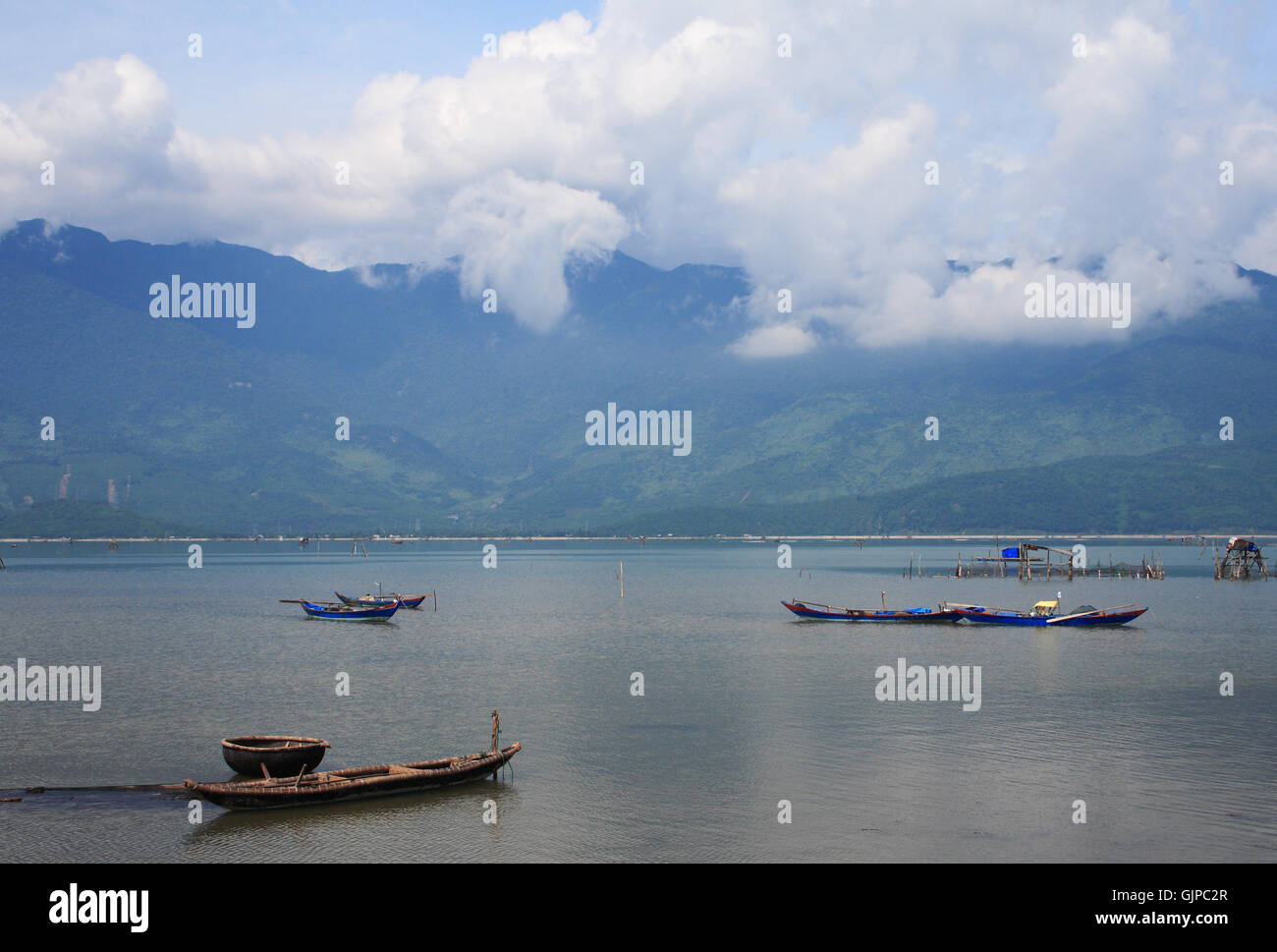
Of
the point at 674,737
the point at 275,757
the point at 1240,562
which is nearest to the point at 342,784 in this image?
the point at 275,757

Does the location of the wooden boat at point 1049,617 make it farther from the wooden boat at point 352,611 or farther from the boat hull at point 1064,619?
the wooden boat at point 352,611

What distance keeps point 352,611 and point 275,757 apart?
55916 mm

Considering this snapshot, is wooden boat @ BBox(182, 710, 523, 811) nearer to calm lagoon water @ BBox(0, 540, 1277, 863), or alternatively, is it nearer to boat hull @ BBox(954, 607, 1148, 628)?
calm lagoon water @ BBox(0, 540, 1277, 863)

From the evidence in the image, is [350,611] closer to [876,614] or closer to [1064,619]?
[876,614]

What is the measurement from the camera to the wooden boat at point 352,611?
8569cm

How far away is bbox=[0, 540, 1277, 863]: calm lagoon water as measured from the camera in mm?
27281

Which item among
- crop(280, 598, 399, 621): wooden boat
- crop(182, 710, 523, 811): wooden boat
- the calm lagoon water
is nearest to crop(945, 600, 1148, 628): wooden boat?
the calm lagoon water

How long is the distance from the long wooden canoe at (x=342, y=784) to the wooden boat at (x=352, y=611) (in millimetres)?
55113

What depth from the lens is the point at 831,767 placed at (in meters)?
34.2

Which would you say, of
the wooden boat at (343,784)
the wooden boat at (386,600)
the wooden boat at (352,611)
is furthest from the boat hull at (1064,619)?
the wooden boat at (343,784)

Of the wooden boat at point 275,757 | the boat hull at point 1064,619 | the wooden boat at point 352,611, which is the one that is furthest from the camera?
the wooden boat at point 352,611

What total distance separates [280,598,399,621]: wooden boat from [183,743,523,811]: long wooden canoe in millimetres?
55113

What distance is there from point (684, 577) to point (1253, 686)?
106 meters

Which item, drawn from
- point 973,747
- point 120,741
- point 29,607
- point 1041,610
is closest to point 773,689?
point 973,747
